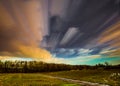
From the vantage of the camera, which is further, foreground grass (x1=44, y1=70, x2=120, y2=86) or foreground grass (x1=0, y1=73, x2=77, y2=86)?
foreground grass (x1=44, y1=70, x2=120, y2=86)

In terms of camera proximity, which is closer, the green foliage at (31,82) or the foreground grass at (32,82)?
the foreground grass at (32,82)

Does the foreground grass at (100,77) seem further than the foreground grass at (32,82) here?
Yes

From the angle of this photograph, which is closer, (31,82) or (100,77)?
(31,82)

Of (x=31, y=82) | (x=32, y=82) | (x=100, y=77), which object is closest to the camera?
(x=32, y=82)

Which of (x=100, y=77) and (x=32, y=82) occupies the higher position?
(x=100, y=77)

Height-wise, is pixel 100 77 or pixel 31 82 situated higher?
pixel 100 77

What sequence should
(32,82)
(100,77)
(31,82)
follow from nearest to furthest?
(32,82), (31,82), (100,77)

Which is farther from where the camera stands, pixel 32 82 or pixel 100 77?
pixel 100 77

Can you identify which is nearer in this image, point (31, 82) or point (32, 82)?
point (32, 82)

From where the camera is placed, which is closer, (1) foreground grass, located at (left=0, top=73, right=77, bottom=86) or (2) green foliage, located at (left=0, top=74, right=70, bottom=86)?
(1) foreground grass, located at (left=0, top=73, right=77, bottom=86)
